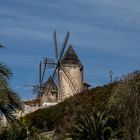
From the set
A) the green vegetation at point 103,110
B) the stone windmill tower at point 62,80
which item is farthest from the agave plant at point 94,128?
the stone windmill tower at point 62,80

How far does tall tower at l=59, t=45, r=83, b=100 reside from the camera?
71438 mm

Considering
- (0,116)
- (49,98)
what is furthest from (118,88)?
(49,98)

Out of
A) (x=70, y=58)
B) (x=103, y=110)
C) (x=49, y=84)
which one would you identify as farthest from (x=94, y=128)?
(x=70, y=58)

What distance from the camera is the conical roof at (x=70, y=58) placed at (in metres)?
Result: 75.4

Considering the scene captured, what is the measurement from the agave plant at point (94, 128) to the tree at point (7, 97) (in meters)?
9.70

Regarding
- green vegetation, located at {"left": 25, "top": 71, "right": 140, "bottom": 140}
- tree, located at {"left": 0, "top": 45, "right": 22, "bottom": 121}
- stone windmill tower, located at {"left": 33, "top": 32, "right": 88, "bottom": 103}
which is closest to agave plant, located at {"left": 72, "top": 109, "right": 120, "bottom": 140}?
green vegetation, located at {"left": 25, "top": 71, "right": 140, "bottom": 140}

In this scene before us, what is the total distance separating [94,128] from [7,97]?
37.3ft

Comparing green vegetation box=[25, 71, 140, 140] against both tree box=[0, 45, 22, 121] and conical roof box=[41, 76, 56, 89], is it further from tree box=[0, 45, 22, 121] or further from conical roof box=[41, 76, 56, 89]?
conical roof box=[41, 76, 56, 89]

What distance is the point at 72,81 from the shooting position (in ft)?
238

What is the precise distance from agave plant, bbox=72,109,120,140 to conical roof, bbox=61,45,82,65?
3945 cm

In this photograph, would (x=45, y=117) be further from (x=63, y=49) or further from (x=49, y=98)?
(x=63, y=49)

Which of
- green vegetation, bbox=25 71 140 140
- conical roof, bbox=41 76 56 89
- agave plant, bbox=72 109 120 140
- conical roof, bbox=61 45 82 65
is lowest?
agave plant, bbox=72 109 120 140

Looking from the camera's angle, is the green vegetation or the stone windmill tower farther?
the stone windmill tower

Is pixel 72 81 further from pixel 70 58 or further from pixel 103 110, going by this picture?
pixel 103 110
